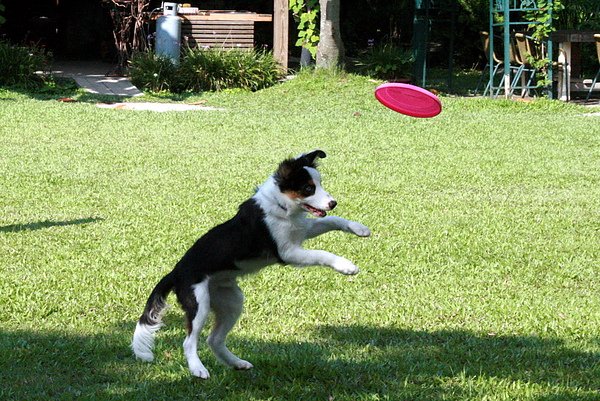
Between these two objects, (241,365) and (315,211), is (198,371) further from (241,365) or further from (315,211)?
(315,211)

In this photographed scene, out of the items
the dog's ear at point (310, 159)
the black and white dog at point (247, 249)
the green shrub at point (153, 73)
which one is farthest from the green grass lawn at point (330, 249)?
the green shrub at point (153, 73)

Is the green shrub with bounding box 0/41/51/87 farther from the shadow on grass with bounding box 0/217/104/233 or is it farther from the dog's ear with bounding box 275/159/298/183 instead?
the dog's ear with bounding box 275/159/298/183

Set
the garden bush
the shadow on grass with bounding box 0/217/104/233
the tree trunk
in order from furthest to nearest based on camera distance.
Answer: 1. the tree trunk
2. the garden bush
3. the shadow on grass with bounding box 0/217/104/233

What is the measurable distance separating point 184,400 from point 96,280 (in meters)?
2.44

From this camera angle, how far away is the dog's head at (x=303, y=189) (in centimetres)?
465

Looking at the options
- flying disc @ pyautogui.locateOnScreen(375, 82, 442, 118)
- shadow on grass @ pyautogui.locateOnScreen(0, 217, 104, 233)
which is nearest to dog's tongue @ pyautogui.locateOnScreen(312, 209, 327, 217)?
flying disc @ pyautogui.locateOnScreen(375, 82, 442, 118)

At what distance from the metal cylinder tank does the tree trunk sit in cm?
284

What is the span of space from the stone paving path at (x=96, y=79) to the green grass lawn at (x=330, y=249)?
2.65 metres

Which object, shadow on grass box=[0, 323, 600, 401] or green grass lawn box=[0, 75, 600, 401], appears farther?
green grass lawn box=[0, 75, 600, 401]

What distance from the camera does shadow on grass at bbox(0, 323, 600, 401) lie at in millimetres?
4695

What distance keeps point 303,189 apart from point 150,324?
3.34ft

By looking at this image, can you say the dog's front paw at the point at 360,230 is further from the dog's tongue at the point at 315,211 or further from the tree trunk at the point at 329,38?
the tree trunk at the point at 329,38

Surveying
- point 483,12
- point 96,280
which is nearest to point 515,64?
point 483,12

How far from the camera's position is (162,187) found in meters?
10.3
